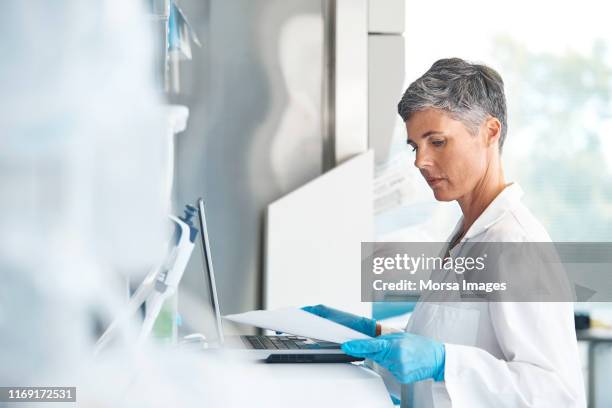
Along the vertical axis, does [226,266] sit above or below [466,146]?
below

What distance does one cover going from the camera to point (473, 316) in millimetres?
1031

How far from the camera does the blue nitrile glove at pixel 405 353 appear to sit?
0.92 m

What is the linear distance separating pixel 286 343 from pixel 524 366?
37 cm

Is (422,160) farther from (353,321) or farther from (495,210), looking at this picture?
(353,321)

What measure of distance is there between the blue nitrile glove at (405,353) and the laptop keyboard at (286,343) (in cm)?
12

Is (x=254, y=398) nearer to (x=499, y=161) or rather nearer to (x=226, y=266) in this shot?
(x=499, y=161)

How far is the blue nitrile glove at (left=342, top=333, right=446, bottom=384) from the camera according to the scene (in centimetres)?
92

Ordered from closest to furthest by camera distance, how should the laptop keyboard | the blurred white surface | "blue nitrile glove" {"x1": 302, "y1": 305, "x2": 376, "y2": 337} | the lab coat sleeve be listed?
the lab coat sleeve → the laptop keyboard → "blue nitrile glove" {"x1": 302, "y1": 305, "x2": 376, "y2": 337} → the blurred white surface

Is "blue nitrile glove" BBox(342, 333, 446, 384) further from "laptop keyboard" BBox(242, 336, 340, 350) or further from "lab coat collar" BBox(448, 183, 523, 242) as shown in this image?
"lab coat collar" BBox(448, 183, 523, 242)

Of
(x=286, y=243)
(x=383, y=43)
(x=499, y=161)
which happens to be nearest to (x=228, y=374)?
(x=499, y=161)

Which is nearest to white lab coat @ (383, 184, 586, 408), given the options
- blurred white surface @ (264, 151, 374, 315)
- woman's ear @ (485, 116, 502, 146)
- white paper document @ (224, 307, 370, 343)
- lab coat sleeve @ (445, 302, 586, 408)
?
lab coat sleeve @ (445, 302, 586, 408)

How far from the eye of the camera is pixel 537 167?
8.68 ft

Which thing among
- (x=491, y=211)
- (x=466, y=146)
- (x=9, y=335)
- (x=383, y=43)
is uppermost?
Result: (x=383, y=43)

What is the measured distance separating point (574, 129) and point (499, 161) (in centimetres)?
160
